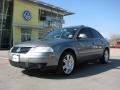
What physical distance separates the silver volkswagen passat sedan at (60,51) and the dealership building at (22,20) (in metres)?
18.9

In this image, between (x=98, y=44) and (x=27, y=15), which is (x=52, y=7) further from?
(x=98, y=44)

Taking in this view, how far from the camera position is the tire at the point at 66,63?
6.34 meters

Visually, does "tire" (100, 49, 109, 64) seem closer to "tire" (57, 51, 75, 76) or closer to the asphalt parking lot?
the asphalt parking lot

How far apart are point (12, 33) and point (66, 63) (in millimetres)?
22173

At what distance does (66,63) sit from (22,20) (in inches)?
919

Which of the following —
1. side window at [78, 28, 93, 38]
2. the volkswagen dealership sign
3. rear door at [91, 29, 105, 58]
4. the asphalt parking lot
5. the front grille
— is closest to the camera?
the asphalt parking lot

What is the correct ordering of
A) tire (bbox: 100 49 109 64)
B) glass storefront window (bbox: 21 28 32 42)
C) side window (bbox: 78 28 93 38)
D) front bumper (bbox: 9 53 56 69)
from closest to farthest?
1. front bumper (bbox: 9 53 56 69)
2. side window (bbox: 78 28 93 38)
3. tire (bbox: 100 49 109 64)
4. glass storefront window (bbox: 21 28 32 42)

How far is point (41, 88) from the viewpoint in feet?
16.8

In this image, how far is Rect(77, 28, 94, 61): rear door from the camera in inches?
286

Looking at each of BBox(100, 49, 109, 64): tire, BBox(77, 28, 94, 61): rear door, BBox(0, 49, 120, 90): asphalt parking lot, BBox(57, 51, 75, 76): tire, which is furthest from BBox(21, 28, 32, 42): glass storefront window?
BBox(57, 51, 75, 76): tire

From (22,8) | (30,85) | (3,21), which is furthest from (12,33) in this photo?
(30,85)

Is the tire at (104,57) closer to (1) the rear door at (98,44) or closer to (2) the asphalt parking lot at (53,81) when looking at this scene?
(1) the rear door at (98,44)

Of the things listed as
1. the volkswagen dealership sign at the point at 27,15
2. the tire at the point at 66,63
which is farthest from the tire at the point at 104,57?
the volkswagen dealership sign at the point at 27,15

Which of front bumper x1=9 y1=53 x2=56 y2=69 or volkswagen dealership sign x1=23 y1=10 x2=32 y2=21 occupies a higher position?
volkswagen dealership sign x1=23 y1=10 x2=32 y2=21
